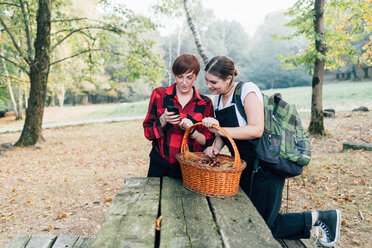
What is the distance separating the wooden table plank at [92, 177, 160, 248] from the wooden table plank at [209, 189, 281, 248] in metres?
0.45

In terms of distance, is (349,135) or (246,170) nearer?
(246,170)

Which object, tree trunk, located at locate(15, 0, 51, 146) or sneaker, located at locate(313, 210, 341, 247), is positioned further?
tree trunk, located at locate(15, 0, 51, 146)

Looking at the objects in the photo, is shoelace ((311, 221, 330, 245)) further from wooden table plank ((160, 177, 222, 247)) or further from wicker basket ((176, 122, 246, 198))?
wooden table plank ((160, 177, 222, 247))

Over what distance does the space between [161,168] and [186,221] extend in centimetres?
113

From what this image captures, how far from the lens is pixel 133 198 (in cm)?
220

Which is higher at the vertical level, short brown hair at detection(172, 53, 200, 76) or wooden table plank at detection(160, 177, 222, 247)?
short brown hair at detection(172, 53, 200, 76)

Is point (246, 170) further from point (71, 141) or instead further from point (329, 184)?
point (71, 141)

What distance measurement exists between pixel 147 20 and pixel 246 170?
374 inches

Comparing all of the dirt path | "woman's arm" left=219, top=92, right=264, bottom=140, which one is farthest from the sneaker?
"woman's arm" left=219, top=92, right=264, bottom=140

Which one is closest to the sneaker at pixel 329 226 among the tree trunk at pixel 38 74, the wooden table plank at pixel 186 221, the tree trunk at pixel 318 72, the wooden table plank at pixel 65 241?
the wooden table plank at pixel 186 221

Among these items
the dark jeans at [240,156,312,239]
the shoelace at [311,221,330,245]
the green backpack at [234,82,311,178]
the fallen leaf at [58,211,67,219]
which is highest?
the green backpack at [234,82,311,178]

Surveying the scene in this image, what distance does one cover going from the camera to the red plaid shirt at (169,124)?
8.99 feet

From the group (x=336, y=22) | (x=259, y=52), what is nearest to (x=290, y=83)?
(x=259, y=52)

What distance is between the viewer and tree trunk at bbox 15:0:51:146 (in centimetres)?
943
